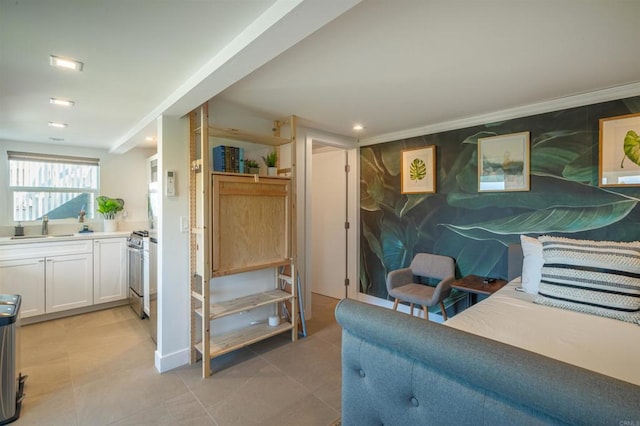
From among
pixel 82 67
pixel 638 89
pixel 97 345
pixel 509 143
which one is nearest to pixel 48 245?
pixel 97 345

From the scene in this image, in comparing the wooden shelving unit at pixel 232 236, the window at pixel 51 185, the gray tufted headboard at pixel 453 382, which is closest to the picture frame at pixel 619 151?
the gray tufted headboard at pixel 453 382

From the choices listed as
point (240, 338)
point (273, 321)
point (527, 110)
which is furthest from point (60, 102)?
point (527, 110)

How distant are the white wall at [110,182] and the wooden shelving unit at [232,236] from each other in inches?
101

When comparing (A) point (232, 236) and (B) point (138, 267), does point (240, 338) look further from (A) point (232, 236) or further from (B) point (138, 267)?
(B) point (138, 267)

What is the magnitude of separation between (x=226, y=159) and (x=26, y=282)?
2895 millimetres

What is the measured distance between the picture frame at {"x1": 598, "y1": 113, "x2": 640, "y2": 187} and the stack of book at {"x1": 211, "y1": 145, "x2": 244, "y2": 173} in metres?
3.02

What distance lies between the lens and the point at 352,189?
4148 mm

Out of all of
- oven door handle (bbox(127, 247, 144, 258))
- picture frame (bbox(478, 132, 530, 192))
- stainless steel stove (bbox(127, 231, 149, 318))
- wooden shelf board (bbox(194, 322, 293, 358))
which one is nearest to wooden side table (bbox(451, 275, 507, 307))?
picture frame (bbox(478, 132, 530, 192))

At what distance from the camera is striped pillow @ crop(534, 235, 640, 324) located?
168 centimetres

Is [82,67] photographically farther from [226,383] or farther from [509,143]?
[509,143]

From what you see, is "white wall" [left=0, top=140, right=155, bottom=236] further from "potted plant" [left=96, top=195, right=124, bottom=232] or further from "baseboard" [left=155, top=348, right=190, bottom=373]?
"baseboard" [left=155, top=348, right=190, bottom=373]

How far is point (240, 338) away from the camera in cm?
266

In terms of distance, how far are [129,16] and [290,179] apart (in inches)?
69.5

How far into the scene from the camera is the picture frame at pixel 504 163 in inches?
108
